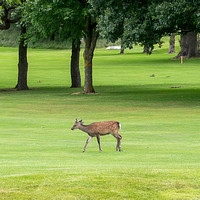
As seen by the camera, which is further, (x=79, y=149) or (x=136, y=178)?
(x=79, y=149)

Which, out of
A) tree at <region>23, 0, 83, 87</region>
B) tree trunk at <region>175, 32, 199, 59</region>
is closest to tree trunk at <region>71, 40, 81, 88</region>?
tree at <region>23, 0, 83, 87</region>

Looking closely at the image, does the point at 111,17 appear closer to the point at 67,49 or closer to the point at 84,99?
the point at 84,99

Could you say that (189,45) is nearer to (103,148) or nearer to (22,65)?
(22,65)

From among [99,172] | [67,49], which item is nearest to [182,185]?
[99,172]

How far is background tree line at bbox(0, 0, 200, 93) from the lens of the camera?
31.8 metres

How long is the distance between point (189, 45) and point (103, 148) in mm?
70518

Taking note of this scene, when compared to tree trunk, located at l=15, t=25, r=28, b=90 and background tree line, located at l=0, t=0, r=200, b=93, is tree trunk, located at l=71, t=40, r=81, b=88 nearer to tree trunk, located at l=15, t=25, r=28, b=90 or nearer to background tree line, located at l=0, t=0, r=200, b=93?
background tree line, located at l=0, t=0, r=200, b=93

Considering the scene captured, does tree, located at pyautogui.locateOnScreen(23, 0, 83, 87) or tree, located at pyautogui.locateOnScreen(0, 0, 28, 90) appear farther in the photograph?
tree, located at pyautogui.locateOnScreen(0, 0, 28, 90)

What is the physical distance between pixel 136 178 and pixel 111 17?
25.5 metres

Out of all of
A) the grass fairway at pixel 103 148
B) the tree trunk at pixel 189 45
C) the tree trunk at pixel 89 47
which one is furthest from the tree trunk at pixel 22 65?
Answer: the tree trunk at pixel 189 45

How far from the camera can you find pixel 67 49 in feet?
436

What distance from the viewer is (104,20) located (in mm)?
35719

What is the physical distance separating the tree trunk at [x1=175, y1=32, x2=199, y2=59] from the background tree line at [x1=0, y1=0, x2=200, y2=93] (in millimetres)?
35887

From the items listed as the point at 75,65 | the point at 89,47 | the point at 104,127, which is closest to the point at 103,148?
the point at 104,127
